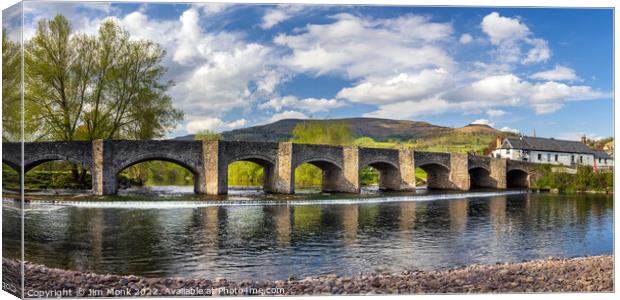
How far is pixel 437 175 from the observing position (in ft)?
112

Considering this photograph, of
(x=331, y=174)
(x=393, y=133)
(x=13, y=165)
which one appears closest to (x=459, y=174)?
(x=331, y=174)

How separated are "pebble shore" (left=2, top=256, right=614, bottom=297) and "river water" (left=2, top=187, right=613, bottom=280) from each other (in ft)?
1.70

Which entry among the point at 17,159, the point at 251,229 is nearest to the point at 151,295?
the point at 17,159

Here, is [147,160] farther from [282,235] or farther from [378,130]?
[282,235]

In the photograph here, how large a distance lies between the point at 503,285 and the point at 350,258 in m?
2.88

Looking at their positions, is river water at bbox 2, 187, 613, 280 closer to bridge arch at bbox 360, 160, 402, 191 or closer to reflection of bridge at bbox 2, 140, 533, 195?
reflection of bridge at bbox 2, 140, 533, 195

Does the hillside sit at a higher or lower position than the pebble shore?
higher

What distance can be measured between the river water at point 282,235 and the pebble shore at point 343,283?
52cm

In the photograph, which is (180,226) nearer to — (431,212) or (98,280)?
(98,280)

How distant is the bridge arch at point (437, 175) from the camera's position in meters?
33.2

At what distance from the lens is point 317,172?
1426 inches

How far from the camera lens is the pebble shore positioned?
679 cm

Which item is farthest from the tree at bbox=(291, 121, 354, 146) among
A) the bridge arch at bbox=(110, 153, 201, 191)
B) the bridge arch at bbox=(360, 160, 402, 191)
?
the bridge arch at bbox=(110, 153, 201, 191)

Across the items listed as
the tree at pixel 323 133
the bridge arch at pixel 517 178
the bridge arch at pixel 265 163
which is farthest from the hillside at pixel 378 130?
the bridge arch at pixel 517 178
